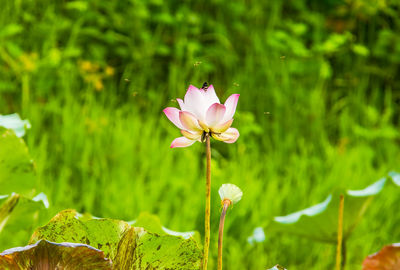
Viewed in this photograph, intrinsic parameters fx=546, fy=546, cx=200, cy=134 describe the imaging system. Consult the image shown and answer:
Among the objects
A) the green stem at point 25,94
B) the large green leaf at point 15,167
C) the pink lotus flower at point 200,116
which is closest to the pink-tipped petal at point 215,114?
the pink lotus flower at point 200,116

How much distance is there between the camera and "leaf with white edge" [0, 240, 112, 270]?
0.50 metres

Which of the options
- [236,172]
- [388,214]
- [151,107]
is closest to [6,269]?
[236,172]

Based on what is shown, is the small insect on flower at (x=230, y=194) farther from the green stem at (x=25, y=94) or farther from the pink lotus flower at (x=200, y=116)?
the green stem at (x=25, y=94)

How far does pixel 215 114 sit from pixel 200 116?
0.07ft

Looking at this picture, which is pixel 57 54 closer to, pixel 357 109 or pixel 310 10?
pixel 357 109

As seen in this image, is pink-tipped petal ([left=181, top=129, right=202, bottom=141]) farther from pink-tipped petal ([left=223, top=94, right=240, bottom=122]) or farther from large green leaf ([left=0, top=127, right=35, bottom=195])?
large green leaf ([left=0, top=127, right=35, bottom=195])

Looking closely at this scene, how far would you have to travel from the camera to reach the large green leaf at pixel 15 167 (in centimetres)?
93

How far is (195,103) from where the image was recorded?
21.1 inches

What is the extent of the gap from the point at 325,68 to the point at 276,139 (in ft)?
1.42

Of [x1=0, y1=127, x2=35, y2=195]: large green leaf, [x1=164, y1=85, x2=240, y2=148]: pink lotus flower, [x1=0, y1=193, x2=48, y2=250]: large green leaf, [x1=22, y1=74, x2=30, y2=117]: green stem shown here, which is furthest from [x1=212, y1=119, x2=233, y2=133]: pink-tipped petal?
[x1=22, y1=74, x2=30, y2=117]: green stem

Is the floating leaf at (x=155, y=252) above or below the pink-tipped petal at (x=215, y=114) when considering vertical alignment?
below

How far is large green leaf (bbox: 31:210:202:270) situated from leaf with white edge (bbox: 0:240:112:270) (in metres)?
0.07

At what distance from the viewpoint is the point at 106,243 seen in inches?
23.4

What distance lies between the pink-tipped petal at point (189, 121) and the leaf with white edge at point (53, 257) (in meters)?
0.15
